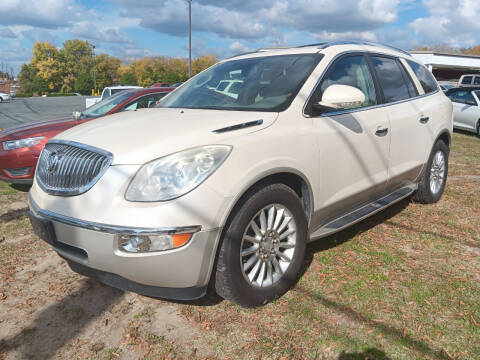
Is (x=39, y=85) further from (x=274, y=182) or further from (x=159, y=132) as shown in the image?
(x=274, y=182)

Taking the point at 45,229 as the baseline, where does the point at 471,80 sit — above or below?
above

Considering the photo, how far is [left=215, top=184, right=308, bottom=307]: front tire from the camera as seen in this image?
8.09 ft

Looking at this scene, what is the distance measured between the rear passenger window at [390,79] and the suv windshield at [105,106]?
4.22 m

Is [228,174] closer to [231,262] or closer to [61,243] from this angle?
[231,262]

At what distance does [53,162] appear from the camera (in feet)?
9.00

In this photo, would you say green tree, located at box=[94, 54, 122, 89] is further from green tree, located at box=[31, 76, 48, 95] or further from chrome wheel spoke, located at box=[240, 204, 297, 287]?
chrome wheel spoke, located at box=[240, 204, 297, 287]

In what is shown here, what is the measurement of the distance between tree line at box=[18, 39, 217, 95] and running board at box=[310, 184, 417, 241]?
3289 inches

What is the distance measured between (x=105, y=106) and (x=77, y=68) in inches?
3999

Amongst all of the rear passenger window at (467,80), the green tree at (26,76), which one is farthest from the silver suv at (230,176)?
the green tree at (26,76)

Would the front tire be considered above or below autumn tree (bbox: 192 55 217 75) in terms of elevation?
below

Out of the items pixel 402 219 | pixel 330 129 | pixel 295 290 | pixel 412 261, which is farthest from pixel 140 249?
pixel 402 219

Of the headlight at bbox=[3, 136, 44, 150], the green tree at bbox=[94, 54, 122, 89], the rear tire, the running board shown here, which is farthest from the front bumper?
the green tree at bbox=[94, 54, 122, 89]

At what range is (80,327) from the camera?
263 cm

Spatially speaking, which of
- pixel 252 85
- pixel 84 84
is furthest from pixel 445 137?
pixel 84 84
